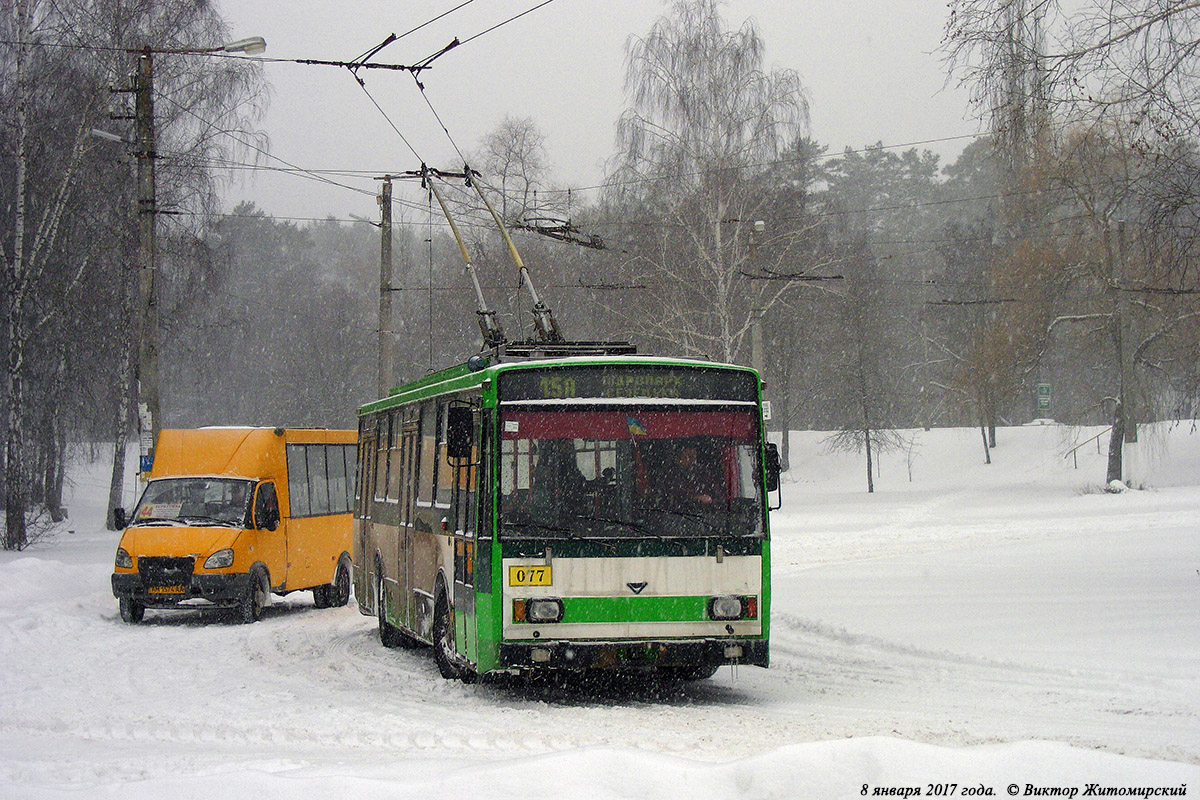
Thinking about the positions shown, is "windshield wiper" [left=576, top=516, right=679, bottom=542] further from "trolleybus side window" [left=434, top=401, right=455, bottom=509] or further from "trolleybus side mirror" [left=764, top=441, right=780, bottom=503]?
"trolleybus side window" [left=434, top=401, right=455, bottom=509]

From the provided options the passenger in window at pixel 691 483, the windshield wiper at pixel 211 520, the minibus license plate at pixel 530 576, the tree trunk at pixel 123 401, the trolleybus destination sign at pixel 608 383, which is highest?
the tree trunk at pixel 123 401

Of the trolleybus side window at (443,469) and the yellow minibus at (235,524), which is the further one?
the yellow minibus at (235,524)

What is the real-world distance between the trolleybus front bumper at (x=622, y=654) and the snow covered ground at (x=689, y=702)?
34 cm

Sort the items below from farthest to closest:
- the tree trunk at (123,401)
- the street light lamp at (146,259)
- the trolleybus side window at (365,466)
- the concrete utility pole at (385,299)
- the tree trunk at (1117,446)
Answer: the tree trunk at (1117,446) → the tree trunk at (123,401) → the concrete utility pole at (385,299) → the street light lamp at (146,259) → the trolleybus side window at (365,466)

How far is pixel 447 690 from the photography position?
11266 mm

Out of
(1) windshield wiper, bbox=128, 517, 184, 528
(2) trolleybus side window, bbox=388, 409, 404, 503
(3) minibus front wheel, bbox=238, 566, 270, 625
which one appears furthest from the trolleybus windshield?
(1) windshield wiper, bbox=128, 517, 184, 528

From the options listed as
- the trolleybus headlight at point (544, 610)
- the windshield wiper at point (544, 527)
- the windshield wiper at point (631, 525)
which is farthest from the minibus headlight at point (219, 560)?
the windshield wiper at point (631, 525)

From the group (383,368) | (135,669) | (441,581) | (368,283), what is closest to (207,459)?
(135,669)

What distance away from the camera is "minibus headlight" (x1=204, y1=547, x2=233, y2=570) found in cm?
1759

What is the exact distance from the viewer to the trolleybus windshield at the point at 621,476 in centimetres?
1020

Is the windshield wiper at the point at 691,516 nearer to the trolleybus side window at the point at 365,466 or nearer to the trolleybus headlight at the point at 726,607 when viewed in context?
the trolleybus headlight at the point at 726,607

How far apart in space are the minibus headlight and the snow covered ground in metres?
0.86

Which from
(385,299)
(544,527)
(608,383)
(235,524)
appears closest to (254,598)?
(235,524)

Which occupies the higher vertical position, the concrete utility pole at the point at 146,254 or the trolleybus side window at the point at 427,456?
the concrete utility pole at the point at 146,254
